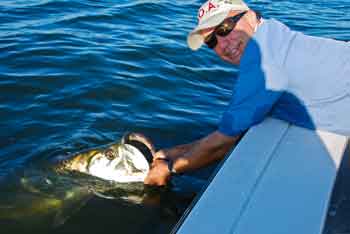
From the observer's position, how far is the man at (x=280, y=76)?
3328 millimetres

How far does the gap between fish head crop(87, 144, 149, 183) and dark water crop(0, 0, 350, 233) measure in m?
0.27

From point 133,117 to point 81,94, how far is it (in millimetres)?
779

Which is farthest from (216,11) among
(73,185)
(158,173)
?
(73,185)

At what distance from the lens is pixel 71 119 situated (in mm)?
5590

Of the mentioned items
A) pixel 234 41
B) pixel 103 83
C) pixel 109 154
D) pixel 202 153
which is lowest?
pixel 103 83

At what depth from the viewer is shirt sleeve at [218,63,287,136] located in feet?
10.8

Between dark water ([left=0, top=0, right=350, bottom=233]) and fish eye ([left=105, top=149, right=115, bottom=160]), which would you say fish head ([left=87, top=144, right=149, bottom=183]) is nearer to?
fish eye ([left=105, top=149, right=115, bottom=160])

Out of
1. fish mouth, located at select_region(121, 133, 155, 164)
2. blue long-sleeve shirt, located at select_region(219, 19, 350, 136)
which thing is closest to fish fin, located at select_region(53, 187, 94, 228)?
fish mouth, located at select_region(121, 133, 155, 164)

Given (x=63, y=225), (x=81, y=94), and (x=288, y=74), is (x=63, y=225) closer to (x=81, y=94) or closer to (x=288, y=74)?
(x=288, y=74)

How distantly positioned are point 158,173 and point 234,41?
1.15 metres

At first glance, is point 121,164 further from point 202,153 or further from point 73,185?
point 202,153

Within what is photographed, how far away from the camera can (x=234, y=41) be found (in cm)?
367

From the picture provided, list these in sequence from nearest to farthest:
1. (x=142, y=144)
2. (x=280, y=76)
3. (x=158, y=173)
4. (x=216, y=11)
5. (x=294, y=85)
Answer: (x=280, y=76) → (x=294, y=85) → (x=216, y=11) → (x=158, y=173) → (x=142, y=144)

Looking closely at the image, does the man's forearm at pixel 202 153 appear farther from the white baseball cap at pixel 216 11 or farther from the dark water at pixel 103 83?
the white baseball cap at pixel 216 11
